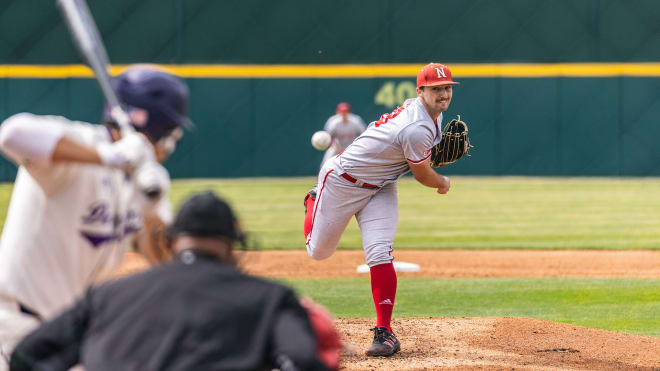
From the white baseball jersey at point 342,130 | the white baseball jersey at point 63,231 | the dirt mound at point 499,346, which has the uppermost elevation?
the white baseball jersey at point 342,130

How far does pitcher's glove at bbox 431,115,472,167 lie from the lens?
668 centimetres

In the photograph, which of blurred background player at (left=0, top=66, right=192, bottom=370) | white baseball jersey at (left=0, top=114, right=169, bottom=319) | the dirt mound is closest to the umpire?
blurred background player at (left=0, top=66, right=192, bottom=370)

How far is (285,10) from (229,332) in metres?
22.6

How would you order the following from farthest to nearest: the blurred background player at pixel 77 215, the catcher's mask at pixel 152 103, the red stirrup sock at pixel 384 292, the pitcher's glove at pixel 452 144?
1. the pitcher's glove at pixel 452 144
2. the red stirrup sock at pixel 384 292
3. the catcher's mask at pixel 152 103
4. the blurred background player at pixel 77 215

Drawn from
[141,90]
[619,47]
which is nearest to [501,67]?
[619,47]

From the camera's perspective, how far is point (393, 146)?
6.28 meters

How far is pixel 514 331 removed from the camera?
6992 mm

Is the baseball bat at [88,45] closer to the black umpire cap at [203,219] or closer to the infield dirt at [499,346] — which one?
the black umpire cap at [203,219]

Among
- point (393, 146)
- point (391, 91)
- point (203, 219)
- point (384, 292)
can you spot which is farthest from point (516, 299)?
point (391, 91)

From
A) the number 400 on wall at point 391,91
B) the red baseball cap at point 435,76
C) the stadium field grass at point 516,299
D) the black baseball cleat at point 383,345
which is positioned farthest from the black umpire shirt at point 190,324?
the number 400 on wall at point 391,91

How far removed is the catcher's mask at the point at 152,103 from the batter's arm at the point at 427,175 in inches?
131

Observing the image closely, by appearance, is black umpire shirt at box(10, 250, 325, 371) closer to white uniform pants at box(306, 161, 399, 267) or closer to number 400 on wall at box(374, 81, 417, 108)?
white uniform pants at box(306, 161, 399, 267)

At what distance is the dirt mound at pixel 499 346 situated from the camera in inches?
233

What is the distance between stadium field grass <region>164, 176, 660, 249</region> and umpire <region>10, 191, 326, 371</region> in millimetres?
10475
